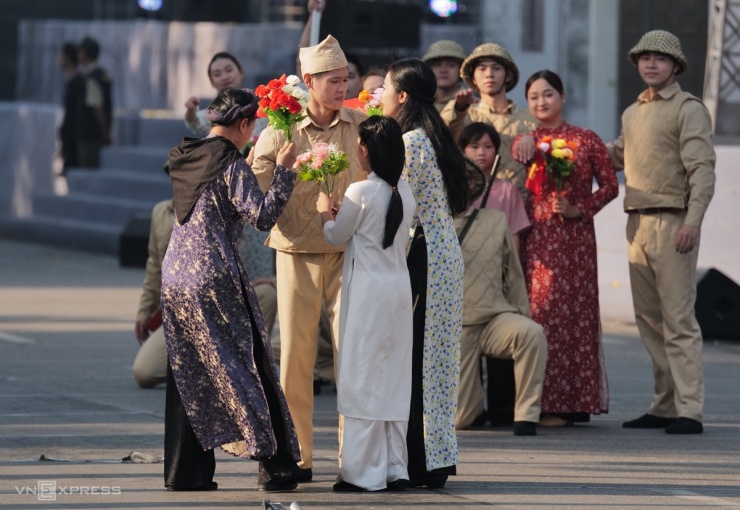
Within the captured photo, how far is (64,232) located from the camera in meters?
22.0

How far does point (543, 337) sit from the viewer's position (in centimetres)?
943

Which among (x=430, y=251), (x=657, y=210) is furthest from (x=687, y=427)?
(x=430, y=251)

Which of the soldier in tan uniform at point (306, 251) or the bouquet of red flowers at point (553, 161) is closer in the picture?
the soldier in tan uniform at point (306, 251)

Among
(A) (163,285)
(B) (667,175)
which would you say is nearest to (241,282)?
(A) (163,285)

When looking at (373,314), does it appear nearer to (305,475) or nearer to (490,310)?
(305,475)

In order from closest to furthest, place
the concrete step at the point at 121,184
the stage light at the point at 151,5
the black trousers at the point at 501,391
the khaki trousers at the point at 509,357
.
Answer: the khaki trousers at the point at 509,357, the black trousers at the point at 501,391, the concrete step at the point at 121,184, the stage light at the point at 151,5

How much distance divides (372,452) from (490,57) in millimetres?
3489

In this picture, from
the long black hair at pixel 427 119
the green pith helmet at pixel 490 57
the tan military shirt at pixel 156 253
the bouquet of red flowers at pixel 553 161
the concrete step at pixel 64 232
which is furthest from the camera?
the concrete step at pixel 64 232

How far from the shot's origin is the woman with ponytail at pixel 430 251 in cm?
773

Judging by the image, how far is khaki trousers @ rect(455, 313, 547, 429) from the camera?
9.36 metres

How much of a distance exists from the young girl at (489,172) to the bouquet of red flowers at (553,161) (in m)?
0.15

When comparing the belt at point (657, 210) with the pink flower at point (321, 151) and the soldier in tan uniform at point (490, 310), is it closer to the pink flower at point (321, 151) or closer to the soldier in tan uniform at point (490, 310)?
the soldier in tan uniform at point (490, 310)

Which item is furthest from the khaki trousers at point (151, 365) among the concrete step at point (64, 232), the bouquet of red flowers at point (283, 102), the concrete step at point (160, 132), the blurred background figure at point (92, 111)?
the blurred background figure at point (92, 111)

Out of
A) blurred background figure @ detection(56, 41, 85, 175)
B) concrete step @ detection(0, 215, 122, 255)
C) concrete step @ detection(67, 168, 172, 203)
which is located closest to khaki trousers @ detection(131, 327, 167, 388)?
concrete step @ detection(0, 215, 122, 255)
